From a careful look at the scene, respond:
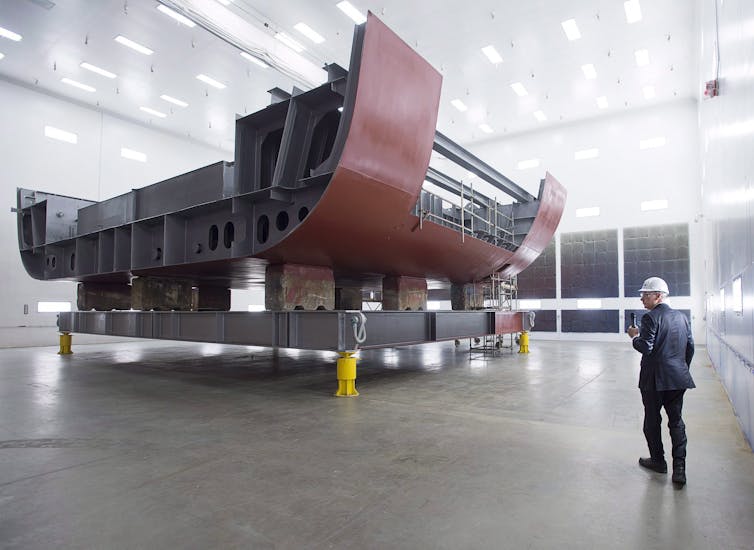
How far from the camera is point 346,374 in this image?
6457 mm

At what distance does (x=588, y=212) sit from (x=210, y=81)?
1576 cm

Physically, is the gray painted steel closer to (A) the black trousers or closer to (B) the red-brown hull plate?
(B) the red-brown hull plate

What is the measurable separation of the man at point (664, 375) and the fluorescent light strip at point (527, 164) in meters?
18.3

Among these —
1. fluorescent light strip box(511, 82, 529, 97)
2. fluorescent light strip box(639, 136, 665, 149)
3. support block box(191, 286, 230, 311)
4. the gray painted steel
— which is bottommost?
the gray painted steel

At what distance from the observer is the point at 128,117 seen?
1830 centimetres

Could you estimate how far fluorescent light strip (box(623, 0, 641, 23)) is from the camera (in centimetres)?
1153

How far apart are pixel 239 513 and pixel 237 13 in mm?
12639

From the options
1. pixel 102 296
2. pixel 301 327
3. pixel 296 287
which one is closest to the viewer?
pixel 301 327

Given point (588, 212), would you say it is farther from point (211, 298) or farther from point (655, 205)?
point (211, 298)

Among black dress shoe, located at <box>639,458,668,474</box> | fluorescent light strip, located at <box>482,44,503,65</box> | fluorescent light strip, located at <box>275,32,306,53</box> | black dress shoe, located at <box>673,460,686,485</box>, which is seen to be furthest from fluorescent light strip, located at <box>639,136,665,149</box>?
black dress shoe, located at <box>673,460,686,485</box>

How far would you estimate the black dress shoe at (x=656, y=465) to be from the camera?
11.1ft

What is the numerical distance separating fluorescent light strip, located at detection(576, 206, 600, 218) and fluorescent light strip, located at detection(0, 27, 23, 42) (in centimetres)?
2046

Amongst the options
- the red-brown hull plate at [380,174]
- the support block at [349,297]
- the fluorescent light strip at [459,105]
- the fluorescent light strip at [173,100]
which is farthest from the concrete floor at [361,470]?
the fluorescent light strip at [459,105]

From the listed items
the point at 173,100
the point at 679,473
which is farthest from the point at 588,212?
the point at 173,100
